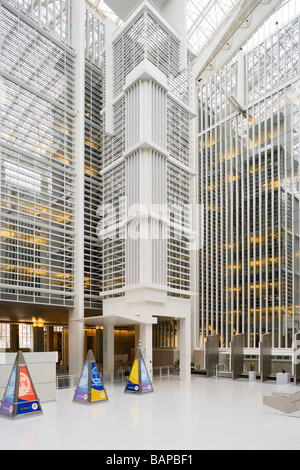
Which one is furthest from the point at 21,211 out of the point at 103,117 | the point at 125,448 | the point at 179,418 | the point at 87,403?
the point at 125,448

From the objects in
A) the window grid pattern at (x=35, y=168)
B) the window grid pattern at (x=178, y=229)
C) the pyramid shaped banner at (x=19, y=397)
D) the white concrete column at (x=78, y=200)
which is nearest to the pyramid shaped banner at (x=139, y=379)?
the pyramid shaped banner at (x=19, y=397)

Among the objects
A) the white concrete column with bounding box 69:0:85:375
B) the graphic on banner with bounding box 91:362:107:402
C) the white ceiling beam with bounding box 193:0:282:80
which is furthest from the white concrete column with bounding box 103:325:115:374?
the white ceiling beam with bounding box 193:0:282:80

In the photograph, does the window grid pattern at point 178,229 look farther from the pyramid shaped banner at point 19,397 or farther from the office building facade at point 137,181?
the pyramid shaped banner at point 19,397

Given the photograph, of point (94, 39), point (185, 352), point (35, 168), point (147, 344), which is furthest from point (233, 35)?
point (147, 344)

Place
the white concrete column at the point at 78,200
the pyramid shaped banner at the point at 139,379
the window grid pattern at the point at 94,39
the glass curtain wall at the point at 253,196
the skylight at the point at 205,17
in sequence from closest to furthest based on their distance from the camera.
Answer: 1. the pyramid shaped banner at the point at 139,379
2. the white concrete column at the point at 78,200
3. the window grid pattern at the point at 94,39
4. the glass curtain wall at the point at 253,196
5. the skylight at the point at 205,17

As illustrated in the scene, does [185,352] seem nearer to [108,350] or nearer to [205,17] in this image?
[108,350]

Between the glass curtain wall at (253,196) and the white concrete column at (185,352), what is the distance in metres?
7.56

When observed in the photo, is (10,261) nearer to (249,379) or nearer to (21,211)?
(21,211)

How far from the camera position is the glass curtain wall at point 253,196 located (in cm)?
2966

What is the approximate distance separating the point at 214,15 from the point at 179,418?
3244 cm

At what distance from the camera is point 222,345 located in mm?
32219

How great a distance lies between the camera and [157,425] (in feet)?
36.0

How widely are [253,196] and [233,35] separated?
1336 centimetres

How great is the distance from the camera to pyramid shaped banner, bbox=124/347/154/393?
1691 cm
